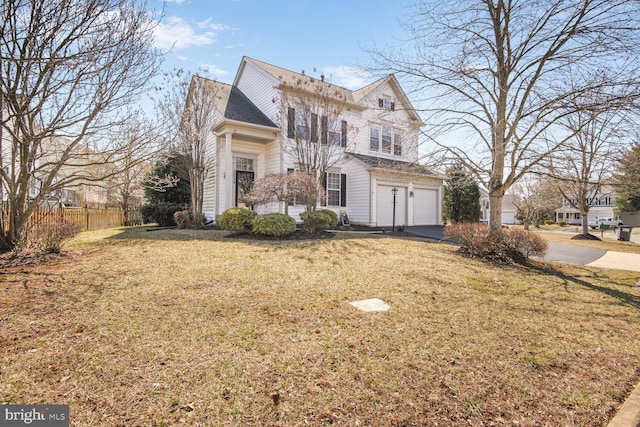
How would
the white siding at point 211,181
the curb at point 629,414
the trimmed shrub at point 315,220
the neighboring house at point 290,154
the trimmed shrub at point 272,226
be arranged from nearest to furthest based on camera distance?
1. the curb at point 629,414
2. the trimmed shrub at point 272,226
3. the trimmed shrub at point 315,220
4. the neighboring house at point 290,154
5. the white siding at point 211,181

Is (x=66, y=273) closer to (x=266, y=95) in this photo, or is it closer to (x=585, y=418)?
(x=585, y=418)

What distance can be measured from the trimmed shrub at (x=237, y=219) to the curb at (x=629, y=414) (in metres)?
9.45

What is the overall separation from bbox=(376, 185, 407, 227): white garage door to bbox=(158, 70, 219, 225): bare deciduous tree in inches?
342

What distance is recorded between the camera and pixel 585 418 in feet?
7.36

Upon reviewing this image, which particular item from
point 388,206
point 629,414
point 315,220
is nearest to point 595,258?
point 388,206

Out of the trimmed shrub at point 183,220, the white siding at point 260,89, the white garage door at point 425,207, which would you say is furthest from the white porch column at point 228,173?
the white garage door at point 425,207

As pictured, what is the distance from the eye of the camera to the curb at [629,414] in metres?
2.19

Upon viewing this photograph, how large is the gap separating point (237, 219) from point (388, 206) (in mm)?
8918

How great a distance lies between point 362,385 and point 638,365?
2976mm

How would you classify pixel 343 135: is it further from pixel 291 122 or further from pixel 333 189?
pixel 291 122

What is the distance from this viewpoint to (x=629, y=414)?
7.48 ft

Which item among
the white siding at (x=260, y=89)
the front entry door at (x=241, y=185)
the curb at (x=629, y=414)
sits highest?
the white siding at (x=260, y=89)

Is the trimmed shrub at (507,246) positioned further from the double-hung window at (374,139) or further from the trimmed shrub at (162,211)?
the trimmed shrub at (162,211)

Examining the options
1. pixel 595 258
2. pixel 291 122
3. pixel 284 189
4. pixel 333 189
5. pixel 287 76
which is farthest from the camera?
pixel 333 189
